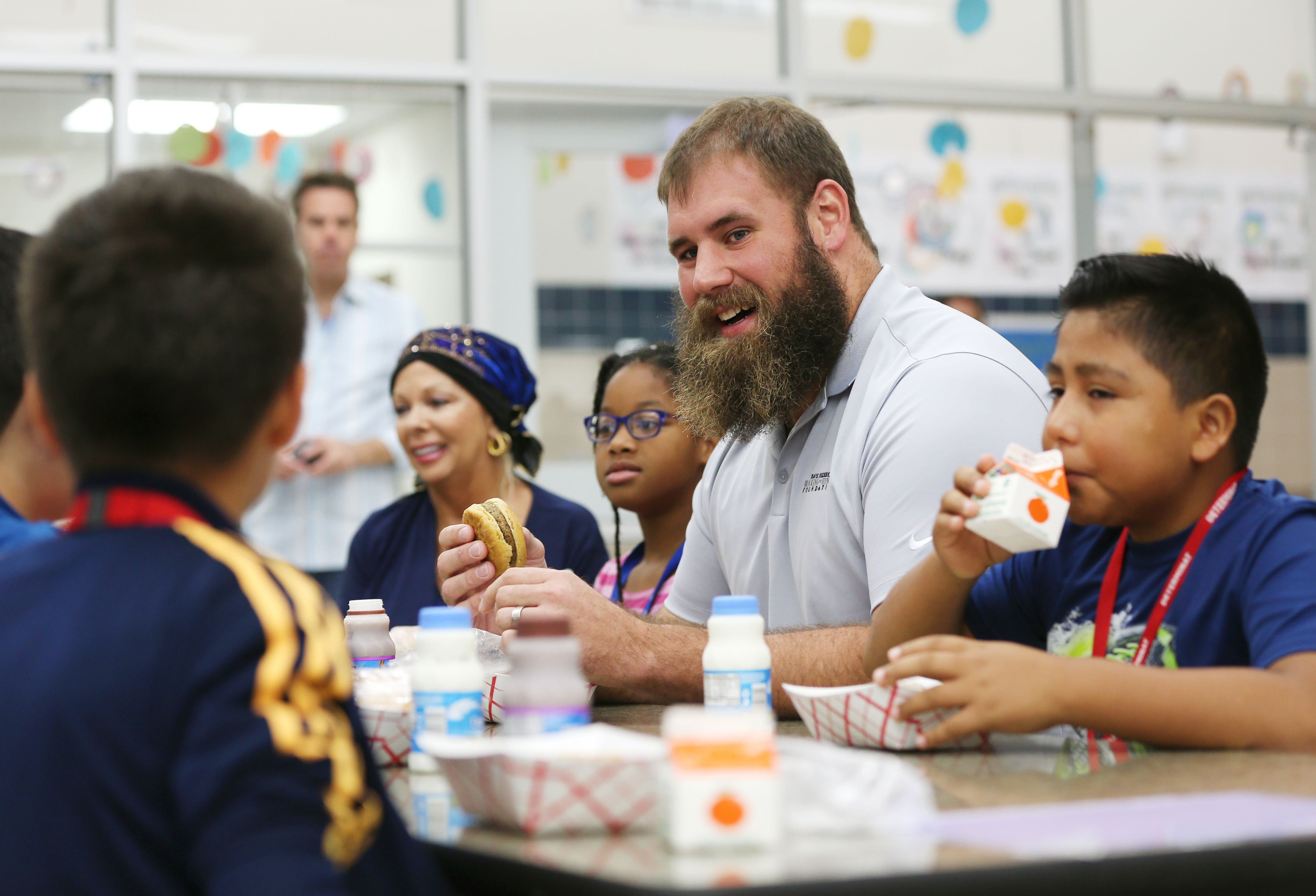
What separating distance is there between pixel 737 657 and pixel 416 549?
7.43 feet

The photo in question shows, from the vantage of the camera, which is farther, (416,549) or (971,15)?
(971,15)

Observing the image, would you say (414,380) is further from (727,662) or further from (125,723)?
(125,723)

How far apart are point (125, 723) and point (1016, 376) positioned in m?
1.61

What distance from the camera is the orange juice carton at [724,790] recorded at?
1.05 metres

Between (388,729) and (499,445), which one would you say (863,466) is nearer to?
(388,729)

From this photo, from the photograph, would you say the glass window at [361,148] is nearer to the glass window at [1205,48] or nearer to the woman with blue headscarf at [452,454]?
the woman with blue headscarf at [452,454]

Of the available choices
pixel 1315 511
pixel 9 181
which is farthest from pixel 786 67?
pixel 1315 511

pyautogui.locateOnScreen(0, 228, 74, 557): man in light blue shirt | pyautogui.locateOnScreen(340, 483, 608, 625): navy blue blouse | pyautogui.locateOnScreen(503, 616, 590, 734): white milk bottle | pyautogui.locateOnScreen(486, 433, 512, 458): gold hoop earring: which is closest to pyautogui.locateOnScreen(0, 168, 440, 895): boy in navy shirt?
pyautogui.locateOnScreen(503, 616, 590, 734): white milk bottle

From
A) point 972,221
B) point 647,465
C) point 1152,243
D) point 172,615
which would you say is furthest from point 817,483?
point 1152,243

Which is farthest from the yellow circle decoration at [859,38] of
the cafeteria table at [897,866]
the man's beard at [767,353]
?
the cafeteria table at [897,866]

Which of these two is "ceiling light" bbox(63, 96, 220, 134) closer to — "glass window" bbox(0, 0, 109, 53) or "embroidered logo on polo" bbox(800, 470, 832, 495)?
"glass window" bbox(0, 0, 109, 53)

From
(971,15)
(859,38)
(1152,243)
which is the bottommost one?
(1152,243)

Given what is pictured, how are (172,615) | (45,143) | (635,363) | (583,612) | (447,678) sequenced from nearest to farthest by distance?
(172,615) → (447,678) → (583,612) → (635,363) → (45,143)

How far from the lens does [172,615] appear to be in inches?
39.2
